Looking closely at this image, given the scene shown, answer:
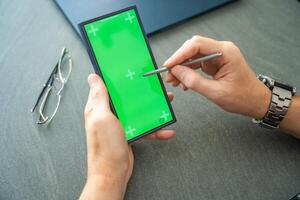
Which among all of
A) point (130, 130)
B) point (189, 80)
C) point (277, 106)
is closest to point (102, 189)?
point (130, 130)

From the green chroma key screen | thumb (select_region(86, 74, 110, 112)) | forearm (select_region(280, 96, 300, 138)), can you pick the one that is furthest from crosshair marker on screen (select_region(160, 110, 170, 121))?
forearm (select_region(280, 96, 300, 138))

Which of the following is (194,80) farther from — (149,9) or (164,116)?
(149,9)

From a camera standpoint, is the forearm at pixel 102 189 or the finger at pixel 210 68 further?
the finger at pixel 210 68

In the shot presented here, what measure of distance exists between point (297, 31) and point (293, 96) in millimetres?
263

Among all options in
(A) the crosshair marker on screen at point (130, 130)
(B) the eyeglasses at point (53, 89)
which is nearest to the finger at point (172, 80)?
(A) the crosshair marker on screen at point (130, 130)

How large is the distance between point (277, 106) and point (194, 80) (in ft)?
0.55

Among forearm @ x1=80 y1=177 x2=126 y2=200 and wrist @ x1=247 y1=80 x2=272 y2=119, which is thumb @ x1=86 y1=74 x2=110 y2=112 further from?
wrist @ x1=247 y1=80 x2=272 y2=119

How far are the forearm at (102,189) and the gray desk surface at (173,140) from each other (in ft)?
0.12

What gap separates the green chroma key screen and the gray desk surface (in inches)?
2.3

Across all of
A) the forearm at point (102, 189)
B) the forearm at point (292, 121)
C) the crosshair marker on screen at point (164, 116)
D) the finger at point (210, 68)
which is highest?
the finger at point (210, 68)

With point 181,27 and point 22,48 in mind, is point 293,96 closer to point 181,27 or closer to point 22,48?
point 181,27

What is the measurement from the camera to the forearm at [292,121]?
45cm

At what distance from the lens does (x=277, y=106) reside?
18.0 inches

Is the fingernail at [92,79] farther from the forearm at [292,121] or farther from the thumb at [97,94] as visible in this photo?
the forearm at [292,121]
